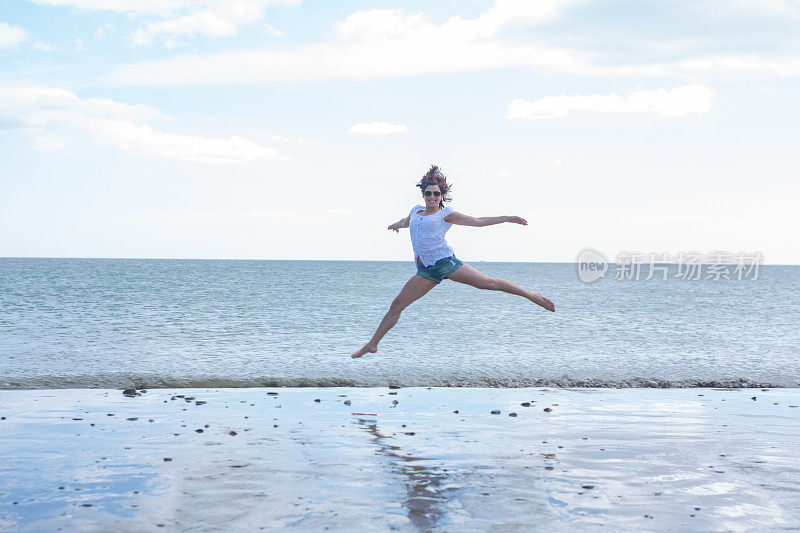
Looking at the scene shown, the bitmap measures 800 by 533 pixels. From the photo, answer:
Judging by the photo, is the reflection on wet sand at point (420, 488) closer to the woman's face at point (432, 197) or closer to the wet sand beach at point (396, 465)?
the wet sand beach at point (396, 465)

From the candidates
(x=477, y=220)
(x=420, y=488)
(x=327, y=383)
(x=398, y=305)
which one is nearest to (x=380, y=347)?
(x=327, y=383)

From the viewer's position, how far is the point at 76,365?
741 inches

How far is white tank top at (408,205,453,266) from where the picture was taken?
10.3m

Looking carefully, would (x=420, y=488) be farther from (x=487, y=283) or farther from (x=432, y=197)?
(x=432, y=197)

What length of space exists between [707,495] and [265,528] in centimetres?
405

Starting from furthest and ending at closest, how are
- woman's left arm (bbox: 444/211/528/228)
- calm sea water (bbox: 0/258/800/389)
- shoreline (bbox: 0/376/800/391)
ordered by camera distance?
calm sea water (bbox: 0/258/800/389) → shoreline (bbox: 0/376/800/391) → woman's left arm (bbox: 444/211/528/228)

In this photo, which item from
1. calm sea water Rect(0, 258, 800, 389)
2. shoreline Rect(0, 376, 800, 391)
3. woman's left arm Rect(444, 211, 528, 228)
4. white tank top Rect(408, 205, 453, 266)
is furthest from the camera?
calm sea water Rect(0, 258, 800, 389)

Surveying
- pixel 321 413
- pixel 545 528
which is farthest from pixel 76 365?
pixel 545 528

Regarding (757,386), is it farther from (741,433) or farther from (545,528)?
(545,528)

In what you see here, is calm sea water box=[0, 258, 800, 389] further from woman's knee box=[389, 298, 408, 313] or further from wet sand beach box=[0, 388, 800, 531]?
woman's knee box=[389, 298, 408, 313]

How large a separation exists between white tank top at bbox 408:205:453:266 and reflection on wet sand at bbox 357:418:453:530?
8.63ft

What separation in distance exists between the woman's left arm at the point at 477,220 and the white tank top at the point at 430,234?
83mm

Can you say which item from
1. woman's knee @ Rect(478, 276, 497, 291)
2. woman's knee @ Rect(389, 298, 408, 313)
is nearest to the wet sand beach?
woman's knee @ Rect(389, 298, 408, 313)

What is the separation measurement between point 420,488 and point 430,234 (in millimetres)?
4104
